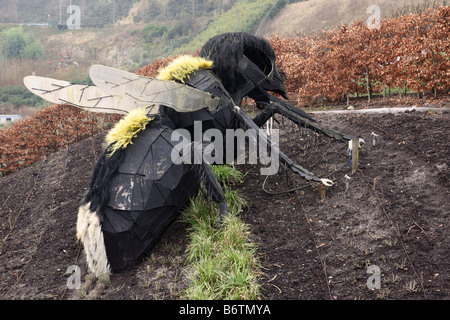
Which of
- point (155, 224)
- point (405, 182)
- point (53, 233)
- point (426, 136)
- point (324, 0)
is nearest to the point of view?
point (155, 224)

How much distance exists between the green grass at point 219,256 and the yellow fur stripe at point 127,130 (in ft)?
3.78

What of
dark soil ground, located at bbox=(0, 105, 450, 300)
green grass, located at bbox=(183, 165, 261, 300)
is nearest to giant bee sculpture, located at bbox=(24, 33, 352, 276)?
green grass, located at bbox=(183, 165, 261, 300)

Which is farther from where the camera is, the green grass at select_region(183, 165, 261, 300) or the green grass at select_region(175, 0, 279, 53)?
the green grass at select_region(175, 0, 279, 53)

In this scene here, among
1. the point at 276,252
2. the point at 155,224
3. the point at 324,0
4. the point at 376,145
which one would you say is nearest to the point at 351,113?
the point at 376,145

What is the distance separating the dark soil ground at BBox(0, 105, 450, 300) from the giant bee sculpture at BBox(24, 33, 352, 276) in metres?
0.49

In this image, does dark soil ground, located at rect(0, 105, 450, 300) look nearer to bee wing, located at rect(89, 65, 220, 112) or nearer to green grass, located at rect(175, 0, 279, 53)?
bee wing, located at rect(89, 65, 220, 112)

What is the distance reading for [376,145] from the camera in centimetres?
616

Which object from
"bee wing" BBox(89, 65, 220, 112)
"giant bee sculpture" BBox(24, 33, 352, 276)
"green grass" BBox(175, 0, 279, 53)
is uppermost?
"bee wing" BBox(89, 65, 220, 112)

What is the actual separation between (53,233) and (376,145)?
5.36 metres

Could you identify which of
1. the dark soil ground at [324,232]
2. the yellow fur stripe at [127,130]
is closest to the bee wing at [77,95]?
the yellow fur stripe at [127,130]

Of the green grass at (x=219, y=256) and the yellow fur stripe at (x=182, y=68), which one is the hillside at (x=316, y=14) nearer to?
the yellow fur stripe at (x=182, y=68)

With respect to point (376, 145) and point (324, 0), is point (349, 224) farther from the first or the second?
point (324, 0)

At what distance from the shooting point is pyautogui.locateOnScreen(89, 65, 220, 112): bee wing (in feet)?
11.9

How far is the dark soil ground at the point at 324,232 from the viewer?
11.1 ft
